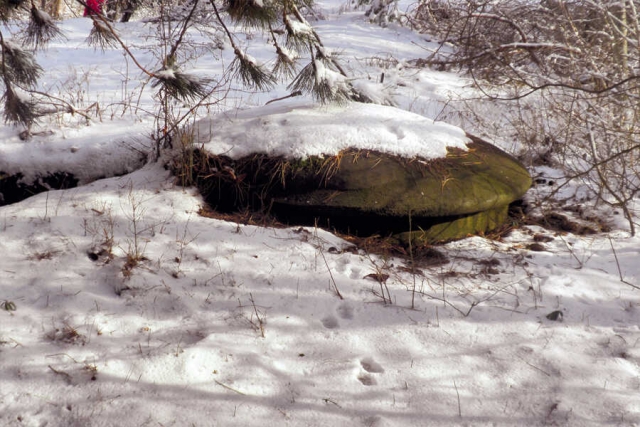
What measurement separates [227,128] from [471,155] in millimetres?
2213

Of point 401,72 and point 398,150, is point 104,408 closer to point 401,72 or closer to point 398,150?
point 398,150

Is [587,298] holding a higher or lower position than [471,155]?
lower

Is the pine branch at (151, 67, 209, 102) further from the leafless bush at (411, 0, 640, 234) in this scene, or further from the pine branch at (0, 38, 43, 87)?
the leafless bush at (411, 0, 640, 234)

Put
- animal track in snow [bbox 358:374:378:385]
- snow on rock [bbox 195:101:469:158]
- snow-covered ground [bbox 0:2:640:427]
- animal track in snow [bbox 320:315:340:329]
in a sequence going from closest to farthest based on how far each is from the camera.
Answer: snow-covered ground [bbox 0:2:640:427] < animal track in snow [bbox 358:374:378:385] < animal track in snow [bbox 320:315:340:329] < snow on rock [bbox 195:101:469:158]

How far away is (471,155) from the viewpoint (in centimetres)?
393

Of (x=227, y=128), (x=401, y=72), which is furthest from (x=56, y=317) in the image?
(x=401, y=72)

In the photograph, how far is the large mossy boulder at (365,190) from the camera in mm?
3428

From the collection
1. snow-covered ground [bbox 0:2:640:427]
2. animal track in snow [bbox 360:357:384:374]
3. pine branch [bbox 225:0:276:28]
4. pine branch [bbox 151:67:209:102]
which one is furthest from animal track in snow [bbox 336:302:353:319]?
pine branch [bbox 225:0:276:28]

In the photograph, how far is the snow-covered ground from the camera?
1971 millimetres

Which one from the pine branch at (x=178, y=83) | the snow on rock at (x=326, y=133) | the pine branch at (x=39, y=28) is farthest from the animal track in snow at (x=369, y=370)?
the pine branch at (x=39, y=28)

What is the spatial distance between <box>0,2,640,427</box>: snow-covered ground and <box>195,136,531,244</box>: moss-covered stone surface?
0.25m

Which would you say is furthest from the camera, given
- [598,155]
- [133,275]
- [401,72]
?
[401,72]

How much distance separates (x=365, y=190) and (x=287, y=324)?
137cm

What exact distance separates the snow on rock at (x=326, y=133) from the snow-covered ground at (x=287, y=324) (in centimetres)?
65
